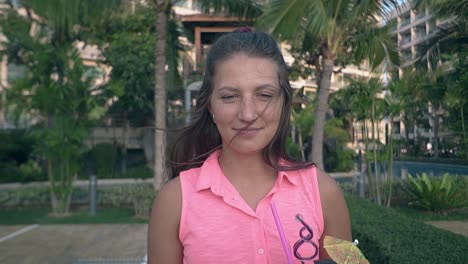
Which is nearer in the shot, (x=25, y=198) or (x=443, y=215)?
(x=443, y=215)

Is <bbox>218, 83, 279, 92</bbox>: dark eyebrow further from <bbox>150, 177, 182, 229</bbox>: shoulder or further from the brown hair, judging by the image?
<bbox>150, 177, 182, 229</bbox>: shoulder

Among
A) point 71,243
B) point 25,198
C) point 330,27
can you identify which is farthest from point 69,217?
point 330,27

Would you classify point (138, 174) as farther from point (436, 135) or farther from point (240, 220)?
point (240, 220)

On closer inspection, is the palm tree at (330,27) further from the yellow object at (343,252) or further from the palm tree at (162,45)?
the yellow object at (343,252)

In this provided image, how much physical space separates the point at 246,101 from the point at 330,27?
6.16 metres

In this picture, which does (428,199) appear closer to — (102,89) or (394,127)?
(394,127)

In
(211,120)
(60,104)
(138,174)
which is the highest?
(60,104)

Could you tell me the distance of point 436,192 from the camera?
6879 mm

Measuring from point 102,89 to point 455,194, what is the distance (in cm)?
737

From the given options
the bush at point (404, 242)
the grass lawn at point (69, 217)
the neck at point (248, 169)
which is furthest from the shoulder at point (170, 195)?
the grass lawn at point (69, 217)

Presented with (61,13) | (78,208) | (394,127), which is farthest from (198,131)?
(78,208)

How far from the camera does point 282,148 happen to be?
58.9 inches

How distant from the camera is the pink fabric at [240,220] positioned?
1292 millimetres

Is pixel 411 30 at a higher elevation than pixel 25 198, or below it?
higher
